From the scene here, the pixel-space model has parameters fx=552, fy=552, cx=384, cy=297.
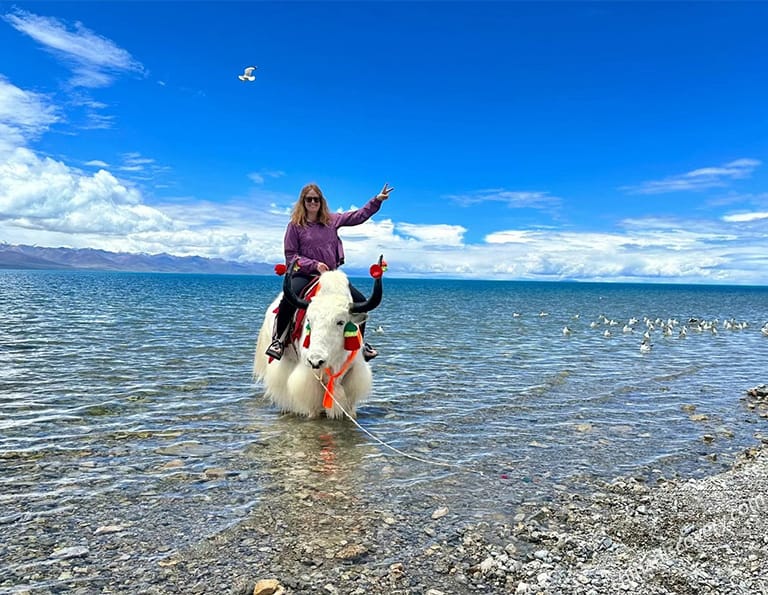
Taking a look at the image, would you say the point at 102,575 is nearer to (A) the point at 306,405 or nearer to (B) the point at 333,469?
(B) the point at 333,469

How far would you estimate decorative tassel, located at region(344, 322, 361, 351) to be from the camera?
666 cm

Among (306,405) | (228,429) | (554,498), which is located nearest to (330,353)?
(306,405)

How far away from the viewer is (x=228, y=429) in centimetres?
703

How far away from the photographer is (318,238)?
739 cm

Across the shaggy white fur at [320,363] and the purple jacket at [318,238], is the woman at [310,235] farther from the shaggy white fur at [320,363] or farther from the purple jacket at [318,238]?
the shaggy white fur at [320,363]

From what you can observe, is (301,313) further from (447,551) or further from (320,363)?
(447,551)

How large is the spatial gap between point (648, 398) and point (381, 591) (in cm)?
797

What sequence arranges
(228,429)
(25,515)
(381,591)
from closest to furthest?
(381,591), (25,515), (228,429)

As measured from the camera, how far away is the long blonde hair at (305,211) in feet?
24.2

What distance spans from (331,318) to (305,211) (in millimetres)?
1761

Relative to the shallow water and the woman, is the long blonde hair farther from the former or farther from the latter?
the shallow water

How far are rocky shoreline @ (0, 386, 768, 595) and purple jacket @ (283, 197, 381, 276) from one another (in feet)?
10.9

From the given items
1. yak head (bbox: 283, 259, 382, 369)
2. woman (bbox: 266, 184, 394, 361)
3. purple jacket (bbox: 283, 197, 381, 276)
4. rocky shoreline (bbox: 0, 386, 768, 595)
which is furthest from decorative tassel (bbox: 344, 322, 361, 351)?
rocky shoreline (bbox: 0, 386, 768, 595)

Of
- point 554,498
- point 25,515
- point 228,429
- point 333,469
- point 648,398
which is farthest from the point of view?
point 648,398
